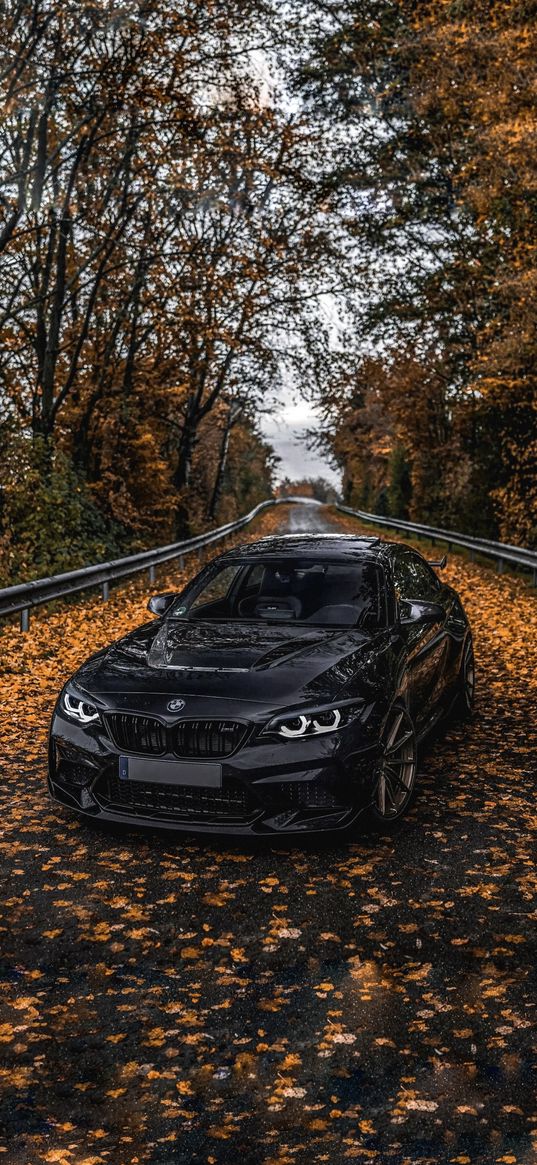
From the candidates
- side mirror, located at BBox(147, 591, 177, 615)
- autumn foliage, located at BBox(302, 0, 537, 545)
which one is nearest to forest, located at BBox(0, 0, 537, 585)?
autumn foliage, located at BBox(302, 0, 537, 545)

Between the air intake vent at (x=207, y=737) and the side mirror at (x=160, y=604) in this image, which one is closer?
the air intake vent at (x=207, y=737)

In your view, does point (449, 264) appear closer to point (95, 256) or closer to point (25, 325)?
point (95, 256)

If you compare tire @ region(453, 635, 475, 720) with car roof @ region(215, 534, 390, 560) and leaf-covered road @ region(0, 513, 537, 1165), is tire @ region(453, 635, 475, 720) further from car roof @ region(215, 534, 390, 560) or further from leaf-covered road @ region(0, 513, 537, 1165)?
A: leaf-covered road @ region(0, 513, 537, 1165)

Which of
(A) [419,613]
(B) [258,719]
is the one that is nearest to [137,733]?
(B) [258,719]

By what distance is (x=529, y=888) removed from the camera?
454 cm

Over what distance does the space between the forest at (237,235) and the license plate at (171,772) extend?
986 centimetres

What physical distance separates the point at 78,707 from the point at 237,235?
23000 millimetres

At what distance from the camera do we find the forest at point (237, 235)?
1527cm

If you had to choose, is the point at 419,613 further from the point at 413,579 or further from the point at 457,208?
the point at 457,208

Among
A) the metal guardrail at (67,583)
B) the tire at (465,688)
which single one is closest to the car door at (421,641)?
the tire at (465,688)

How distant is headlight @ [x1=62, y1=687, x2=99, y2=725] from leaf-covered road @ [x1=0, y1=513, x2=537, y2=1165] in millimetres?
670

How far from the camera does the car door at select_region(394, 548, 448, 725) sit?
6.09 m

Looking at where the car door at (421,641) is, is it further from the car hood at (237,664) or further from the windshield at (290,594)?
the car hood at (237,664)

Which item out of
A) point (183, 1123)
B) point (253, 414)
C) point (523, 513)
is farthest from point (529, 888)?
point (253, 414)
